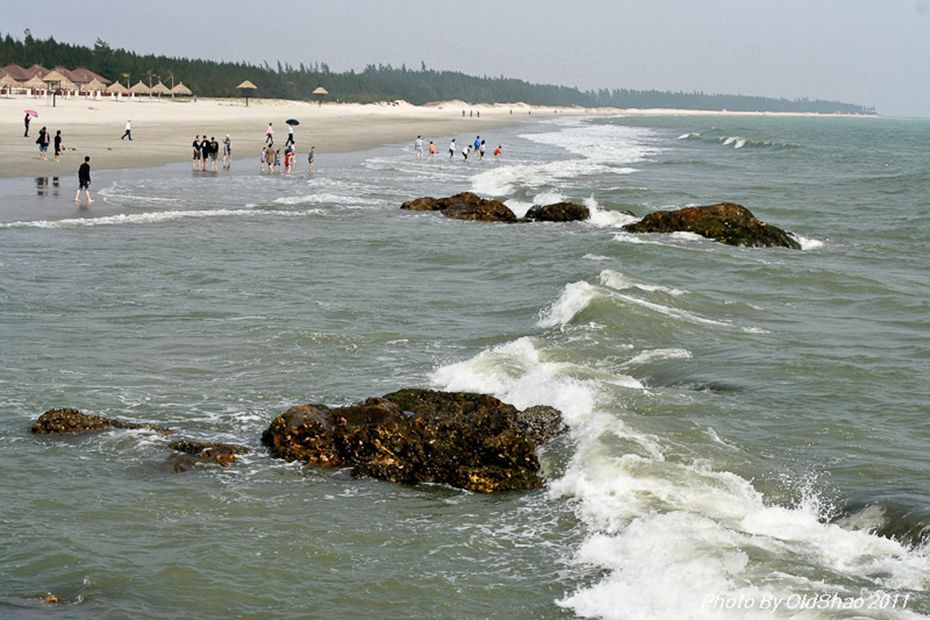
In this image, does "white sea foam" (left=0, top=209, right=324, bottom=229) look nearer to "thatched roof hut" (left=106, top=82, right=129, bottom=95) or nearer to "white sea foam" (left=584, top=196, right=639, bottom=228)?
"white sea foam" (left=584, top=196, right=639, bottom=228)

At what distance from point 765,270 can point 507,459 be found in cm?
1442

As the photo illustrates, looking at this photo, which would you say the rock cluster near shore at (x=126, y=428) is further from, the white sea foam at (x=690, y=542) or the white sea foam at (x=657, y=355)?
the white sea foam at (x=657, y=355)

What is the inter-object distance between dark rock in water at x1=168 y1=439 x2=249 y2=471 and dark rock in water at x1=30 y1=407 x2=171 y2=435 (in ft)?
1.69

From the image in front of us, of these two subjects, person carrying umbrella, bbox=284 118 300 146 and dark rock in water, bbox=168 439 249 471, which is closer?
dark rock in water, bbox=168 439 249 471

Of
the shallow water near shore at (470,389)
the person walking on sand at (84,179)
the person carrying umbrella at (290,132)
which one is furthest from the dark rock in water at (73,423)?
the person carrying umbrella at (290,132)

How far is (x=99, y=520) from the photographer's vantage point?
930 centimetres

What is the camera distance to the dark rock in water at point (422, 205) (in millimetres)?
33531

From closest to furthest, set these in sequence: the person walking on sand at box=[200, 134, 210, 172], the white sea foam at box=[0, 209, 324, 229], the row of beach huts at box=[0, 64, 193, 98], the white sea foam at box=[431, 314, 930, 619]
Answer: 1. the white sea foam at box=[431, 314, 930, 619]
2. the white sea foam at box=[0, 209, 324, 229]
3. the person walking on sand at box=[200, 134, 210, 172]
4. the row of beach huts at box=[0, 64, 193, 98]

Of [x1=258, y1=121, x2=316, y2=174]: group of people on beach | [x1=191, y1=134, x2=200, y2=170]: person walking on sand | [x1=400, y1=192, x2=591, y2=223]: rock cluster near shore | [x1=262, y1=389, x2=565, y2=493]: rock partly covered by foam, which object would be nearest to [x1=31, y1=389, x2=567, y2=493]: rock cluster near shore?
[x1=262, y1=389, x2=565, y2=493]: rock partly covered by foam

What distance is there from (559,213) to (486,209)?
7.58 feet

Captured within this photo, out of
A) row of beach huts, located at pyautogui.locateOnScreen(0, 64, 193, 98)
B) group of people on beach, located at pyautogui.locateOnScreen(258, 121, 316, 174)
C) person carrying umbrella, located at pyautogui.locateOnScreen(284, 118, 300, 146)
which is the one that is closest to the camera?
group of people on beach, located at pyautogui.locateOnScreen(258, 121, 316, 174)

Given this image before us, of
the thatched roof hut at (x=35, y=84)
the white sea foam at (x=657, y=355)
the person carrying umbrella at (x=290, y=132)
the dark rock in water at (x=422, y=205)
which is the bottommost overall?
the white sea foam at (x=657, y=355)

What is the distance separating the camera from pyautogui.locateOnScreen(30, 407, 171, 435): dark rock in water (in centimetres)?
1136

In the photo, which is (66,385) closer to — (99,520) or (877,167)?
(99,520)
